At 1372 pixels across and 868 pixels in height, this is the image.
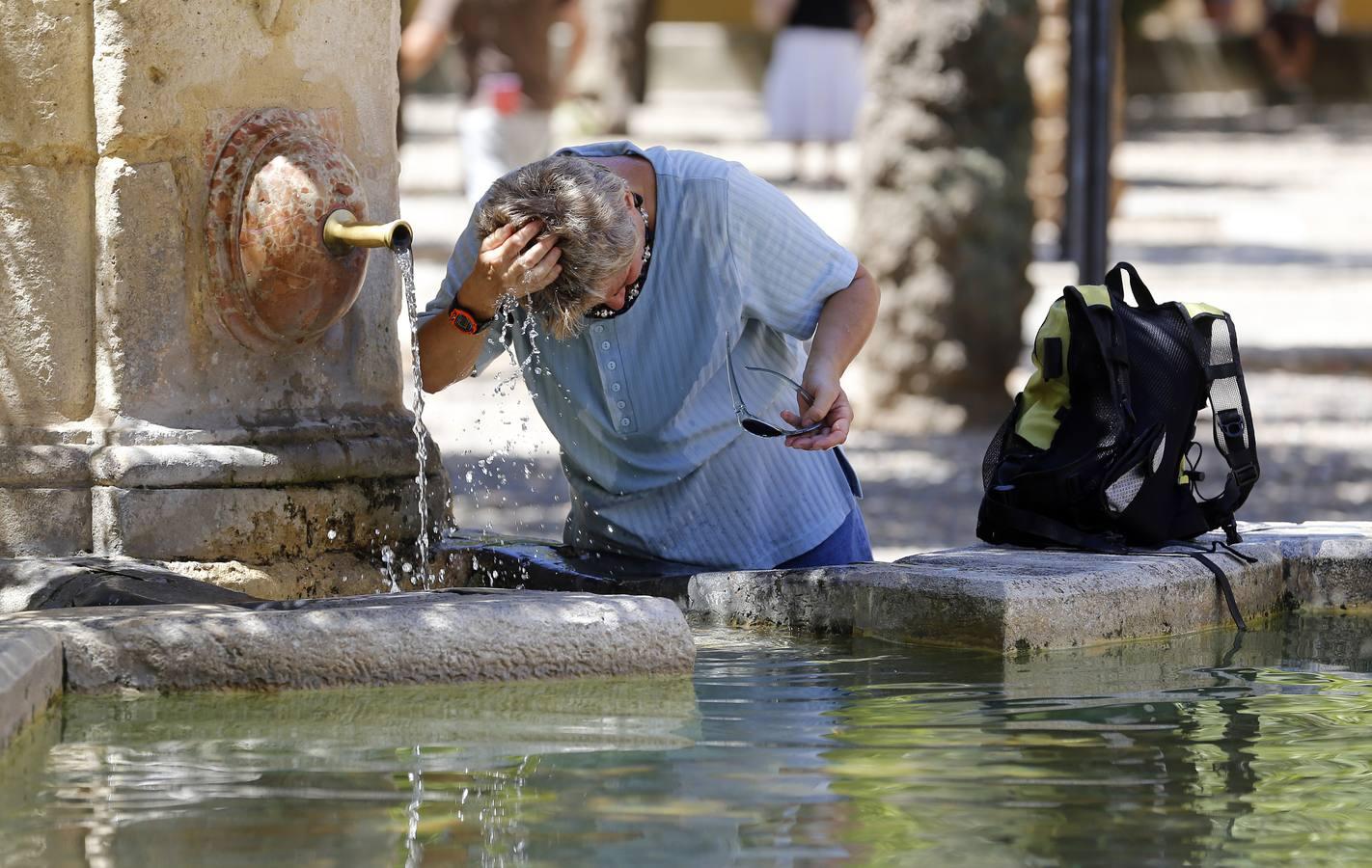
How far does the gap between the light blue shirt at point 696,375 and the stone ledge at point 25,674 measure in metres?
1.07

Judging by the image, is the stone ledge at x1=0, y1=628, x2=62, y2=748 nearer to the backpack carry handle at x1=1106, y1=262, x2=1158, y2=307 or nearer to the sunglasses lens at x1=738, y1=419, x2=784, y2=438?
the sunglasses lens at x1=738, y1=419, x2=784, y2=438

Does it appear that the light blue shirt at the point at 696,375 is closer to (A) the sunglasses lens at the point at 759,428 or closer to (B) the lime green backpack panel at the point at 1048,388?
(A) the sunglasses lens at the point at 759,428

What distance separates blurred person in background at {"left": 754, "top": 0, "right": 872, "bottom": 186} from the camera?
17.4 meters

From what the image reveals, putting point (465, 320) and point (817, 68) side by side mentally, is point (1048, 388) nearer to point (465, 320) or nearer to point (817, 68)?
point (465, 320)

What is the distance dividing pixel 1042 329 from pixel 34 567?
1935mm

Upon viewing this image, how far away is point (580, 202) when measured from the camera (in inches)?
144

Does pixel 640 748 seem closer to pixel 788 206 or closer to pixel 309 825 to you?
pixel 309 825

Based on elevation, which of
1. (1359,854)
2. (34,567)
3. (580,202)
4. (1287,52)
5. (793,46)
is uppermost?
(1287,52)

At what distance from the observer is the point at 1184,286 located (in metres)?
13.7

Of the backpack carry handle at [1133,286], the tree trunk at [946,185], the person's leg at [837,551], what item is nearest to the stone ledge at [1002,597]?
the person's leg at [837,551]

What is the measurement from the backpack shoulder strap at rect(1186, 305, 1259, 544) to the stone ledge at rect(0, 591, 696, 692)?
127cm

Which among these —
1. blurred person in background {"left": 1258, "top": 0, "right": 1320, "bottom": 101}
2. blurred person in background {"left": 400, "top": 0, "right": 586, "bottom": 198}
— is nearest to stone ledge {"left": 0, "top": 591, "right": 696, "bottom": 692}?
blurred person in background {"left": 400, "top": 0, "right": 586, "bottom": 198}

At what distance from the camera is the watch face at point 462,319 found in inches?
152

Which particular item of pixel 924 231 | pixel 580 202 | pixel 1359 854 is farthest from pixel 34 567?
pixel 924 231
